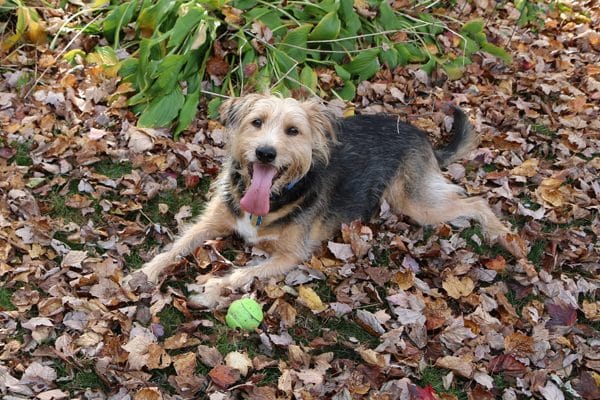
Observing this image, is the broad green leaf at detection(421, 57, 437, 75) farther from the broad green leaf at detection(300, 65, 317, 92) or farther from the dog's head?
the dog's head

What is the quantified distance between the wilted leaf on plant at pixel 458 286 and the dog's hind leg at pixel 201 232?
1833 millimetres

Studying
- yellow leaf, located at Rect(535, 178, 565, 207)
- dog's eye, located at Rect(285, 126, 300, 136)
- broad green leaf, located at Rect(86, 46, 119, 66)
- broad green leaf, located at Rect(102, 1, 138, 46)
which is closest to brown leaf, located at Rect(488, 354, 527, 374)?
yellow leaf, located at Rect(535, 178, 565, 207)

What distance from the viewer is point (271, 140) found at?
14.5ft

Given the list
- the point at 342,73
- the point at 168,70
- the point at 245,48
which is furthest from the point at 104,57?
the point at 342,73

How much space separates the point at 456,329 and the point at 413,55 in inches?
154

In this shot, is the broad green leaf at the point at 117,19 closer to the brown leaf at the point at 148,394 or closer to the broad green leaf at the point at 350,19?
the broad green leaf at the point at 350,19

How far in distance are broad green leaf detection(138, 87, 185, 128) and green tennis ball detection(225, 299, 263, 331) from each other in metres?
2.44

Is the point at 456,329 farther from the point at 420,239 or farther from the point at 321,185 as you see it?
the point at 321,185

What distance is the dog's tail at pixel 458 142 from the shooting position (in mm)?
5957

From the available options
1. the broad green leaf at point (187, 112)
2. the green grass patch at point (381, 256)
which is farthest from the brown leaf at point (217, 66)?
the green grass patch at point (381, 256)

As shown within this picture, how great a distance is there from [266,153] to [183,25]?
7.66ft

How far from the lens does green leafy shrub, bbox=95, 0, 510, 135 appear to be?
238 inches

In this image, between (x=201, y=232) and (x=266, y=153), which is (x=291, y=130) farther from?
(x=201, y=232)

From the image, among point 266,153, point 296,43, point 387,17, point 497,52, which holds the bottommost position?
point 266,153
